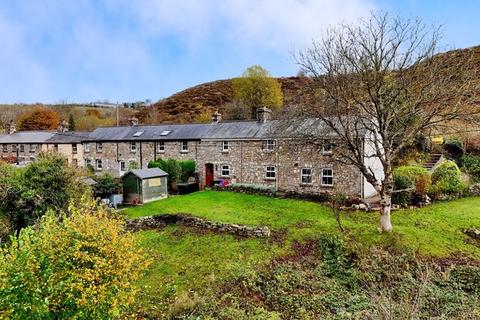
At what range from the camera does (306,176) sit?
27547 mm

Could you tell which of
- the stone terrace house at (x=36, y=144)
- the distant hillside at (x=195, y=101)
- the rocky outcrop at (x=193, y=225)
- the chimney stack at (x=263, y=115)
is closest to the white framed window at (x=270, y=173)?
the chimney stack at (x=263, y=115)

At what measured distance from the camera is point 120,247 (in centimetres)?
991

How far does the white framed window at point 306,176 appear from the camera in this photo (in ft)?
89.9

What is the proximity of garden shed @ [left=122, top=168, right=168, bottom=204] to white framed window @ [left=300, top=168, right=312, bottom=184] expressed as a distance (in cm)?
1181

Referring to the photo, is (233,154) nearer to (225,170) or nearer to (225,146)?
(225,146)

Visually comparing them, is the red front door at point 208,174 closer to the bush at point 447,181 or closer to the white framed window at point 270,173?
the white framed window at point 270,173

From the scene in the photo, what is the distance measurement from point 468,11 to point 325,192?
1422cm

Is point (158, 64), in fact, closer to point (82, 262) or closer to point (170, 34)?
point (170, 34)

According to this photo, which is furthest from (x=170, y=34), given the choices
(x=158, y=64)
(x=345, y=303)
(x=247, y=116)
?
(x=247, y=116)

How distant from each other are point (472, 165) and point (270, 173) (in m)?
17.1

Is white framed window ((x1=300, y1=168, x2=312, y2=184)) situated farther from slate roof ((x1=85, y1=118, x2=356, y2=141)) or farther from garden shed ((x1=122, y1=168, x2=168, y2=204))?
garden shed ((x1=122, y1=168, x2=168, y2=204))

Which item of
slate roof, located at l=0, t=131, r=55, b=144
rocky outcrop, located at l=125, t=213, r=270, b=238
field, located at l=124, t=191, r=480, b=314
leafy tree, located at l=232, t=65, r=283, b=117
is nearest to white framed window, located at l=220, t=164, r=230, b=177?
field, located at l=124, t=191, r=480, b=314

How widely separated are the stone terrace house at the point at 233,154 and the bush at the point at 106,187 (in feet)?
25.7

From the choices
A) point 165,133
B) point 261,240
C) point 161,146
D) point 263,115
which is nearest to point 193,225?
point 261,240
